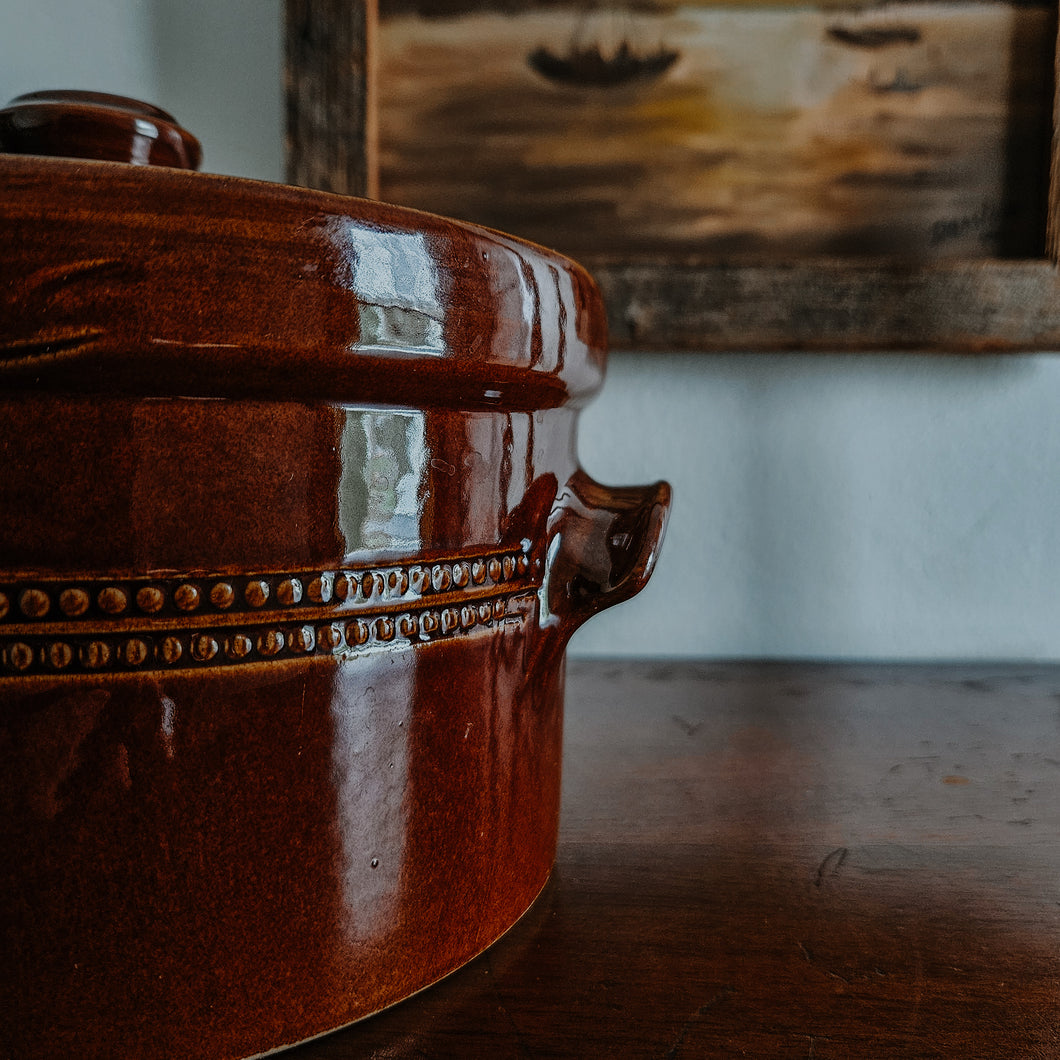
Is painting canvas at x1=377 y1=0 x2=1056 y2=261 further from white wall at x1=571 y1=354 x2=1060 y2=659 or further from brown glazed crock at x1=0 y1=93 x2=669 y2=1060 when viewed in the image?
brown glazed crock at x1=0 y1=93 x2=669 y2=1060

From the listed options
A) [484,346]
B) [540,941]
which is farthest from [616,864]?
[484,346]

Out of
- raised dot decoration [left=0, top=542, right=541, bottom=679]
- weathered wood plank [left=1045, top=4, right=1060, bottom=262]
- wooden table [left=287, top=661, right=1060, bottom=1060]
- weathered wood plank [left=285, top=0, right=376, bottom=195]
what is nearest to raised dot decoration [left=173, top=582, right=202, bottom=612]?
raised dot decoration [left=0, top=542, right=541, bottom=679]

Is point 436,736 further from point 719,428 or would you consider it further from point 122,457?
point 719,428

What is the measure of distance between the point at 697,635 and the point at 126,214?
63 centimetres

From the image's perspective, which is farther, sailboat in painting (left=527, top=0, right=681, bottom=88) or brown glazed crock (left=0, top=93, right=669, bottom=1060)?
sailboat in painting (left=527, top=0, right=681, bottom=88)

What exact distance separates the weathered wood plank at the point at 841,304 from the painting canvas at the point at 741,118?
22 millimetres

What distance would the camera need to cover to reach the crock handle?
312 mm

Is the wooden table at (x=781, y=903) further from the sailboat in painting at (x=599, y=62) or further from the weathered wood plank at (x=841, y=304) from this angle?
the sailboat in painting at (x=599, y=62)

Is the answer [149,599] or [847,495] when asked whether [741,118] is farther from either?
[149,599]

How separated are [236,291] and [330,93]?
531 mm

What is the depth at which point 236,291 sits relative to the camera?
196 millimetres

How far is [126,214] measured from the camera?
0.19 metres

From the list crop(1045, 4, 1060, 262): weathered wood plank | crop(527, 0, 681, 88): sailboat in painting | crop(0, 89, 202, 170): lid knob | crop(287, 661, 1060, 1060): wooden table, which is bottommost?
crop(287, 661, 1060, 1060): wooden table

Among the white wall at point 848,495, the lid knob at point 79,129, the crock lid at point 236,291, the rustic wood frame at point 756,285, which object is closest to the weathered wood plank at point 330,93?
the rustic wood frame at point 756,285
